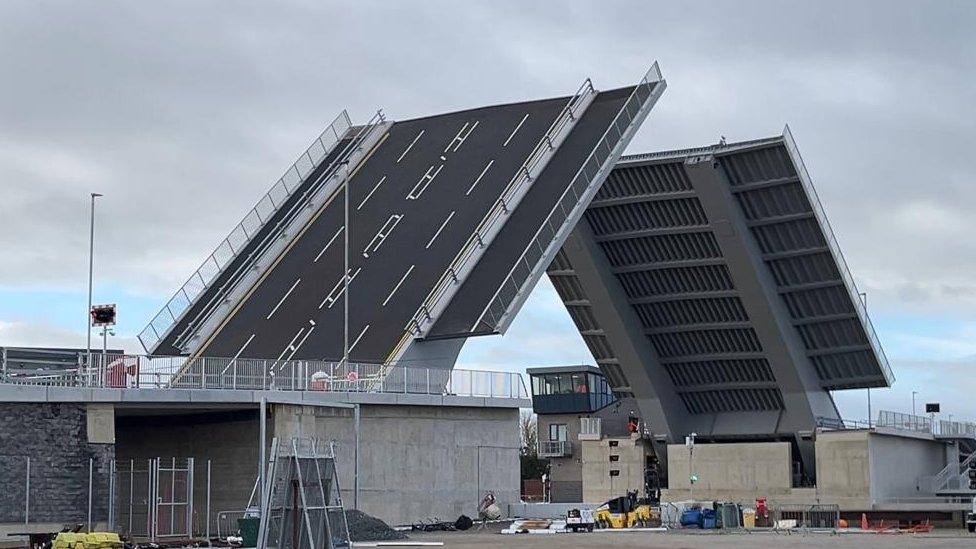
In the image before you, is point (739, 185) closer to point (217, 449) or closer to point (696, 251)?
point (696, 251)

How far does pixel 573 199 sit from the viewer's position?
47719mm

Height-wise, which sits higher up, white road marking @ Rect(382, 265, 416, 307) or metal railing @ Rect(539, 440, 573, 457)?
white road marking @ Rect(382, 265, 416, 307)

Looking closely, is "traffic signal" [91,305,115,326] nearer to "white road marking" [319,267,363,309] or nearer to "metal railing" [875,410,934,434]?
"white road marking" [319,267,363,309]

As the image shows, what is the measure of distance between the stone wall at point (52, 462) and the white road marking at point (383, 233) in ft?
52.4

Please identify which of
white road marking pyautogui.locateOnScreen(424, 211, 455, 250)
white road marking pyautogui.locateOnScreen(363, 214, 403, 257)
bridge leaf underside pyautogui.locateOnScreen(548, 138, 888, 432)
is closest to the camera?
white road marking pyautogui.locateOnScreen(424, 211, 455, 250)

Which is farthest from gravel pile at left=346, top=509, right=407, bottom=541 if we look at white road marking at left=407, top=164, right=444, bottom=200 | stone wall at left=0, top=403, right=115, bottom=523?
white road marking at left=407, top=164, right=444, bottom=200

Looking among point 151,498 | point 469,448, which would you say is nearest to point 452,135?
point 469,448

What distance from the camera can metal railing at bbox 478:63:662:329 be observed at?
4453 centimetres

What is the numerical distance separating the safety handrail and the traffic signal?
896cm

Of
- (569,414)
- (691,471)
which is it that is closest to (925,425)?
(691,471)

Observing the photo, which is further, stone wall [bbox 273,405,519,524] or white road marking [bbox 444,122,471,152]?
white road marking [bbox 444,122,471,152]

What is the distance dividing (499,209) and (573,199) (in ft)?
8.17

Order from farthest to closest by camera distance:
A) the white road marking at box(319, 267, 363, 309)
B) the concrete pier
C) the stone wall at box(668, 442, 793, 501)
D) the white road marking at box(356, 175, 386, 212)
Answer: the stone wall at box(668, 442, 793, 501)
the white road marking at box(356, 175, 386, 212)
the white road marking at box(319, 267, 363, 309)
the concrete pier

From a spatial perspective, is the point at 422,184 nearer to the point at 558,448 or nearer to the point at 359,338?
the point at 359,338
